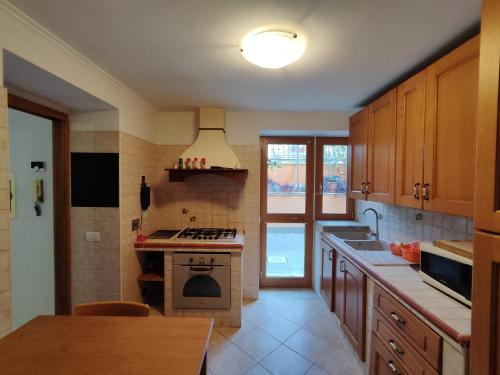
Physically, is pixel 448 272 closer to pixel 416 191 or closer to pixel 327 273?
pixel 416 191

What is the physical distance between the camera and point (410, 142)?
167 centimetres

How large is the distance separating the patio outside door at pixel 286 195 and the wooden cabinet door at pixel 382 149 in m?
1.06

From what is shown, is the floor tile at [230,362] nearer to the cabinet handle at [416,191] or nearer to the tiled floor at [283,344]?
the tiled floor at [283,344]

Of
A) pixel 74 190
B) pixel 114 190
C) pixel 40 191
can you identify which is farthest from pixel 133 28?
pixel 40 191

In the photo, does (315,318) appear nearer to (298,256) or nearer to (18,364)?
(298,256)

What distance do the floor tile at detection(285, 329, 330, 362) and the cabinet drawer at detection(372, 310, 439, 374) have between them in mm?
708

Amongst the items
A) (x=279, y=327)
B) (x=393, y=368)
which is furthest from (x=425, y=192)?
(x=279, y=327)

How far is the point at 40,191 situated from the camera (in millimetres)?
2217

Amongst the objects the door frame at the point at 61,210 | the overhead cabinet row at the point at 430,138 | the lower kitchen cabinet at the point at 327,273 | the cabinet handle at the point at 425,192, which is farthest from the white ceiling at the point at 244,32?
the lower kitchen cabinet at the point at 327,273

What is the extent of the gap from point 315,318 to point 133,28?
2.88 m

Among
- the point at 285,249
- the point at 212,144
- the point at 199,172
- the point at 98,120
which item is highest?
the point at 98,120

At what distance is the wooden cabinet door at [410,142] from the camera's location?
5.13ft

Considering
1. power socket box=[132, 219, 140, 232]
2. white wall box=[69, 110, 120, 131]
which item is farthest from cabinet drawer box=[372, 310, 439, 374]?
white wall box=[69, 110, 120, 131]

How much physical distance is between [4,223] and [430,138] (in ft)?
7.64
